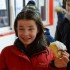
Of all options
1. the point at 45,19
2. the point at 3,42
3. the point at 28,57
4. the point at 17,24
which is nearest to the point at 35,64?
the point at 28,57

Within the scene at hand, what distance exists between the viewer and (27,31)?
0.98 metres

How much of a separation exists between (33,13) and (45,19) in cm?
169

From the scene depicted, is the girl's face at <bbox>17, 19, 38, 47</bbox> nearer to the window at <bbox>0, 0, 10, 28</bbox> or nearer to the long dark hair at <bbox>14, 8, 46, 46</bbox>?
the long dark hair at <bbox>14, 8, 46, 46</bbox>

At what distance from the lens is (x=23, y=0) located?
2217mm

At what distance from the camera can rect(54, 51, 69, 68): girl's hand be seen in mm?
926

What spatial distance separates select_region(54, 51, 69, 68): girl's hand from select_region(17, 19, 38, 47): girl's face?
0.49 feet

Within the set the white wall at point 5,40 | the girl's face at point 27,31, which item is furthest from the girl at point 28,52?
the white wall at point 5,40

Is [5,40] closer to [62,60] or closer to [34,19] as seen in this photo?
[34,19]

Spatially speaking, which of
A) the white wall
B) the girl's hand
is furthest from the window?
the girl's hand

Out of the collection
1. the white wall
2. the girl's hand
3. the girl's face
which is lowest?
the white wall

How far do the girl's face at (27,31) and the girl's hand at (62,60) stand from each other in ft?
0.49

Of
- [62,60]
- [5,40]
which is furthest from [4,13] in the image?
[62,60]

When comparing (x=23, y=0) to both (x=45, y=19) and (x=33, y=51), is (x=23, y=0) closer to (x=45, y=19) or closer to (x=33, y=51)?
(x=45, y=19)

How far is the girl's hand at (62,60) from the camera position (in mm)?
926
